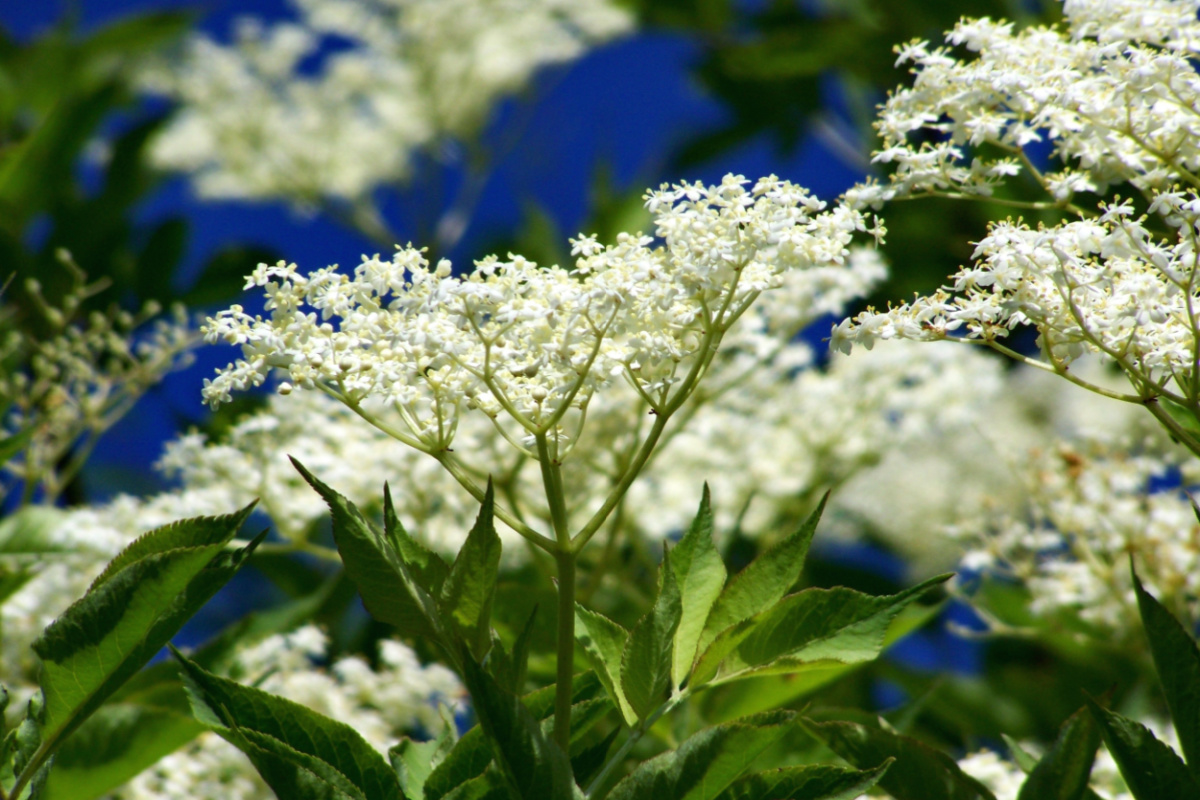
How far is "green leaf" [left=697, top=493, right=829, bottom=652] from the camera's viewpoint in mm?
1119

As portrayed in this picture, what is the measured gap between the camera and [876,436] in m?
2.97

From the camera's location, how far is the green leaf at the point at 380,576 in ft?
3.21

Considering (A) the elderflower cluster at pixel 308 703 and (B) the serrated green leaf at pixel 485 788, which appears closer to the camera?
(B) the serrated green leaf at pixel 485 788

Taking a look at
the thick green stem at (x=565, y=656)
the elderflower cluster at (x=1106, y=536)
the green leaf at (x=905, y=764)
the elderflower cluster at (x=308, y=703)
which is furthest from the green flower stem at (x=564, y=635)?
the elderflower cluster at (x=1106, y=536)

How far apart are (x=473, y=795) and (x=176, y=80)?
16.8 ft

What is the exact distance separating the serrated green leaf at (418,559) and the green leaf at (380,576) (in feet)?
0.07

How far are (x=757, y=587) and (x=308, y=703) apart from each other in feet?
4.07

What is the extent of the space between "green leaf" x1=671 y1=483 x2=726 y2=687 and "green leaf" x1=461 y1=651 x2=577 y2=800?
0.23 m

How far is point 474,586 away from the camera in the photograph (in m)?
1.02

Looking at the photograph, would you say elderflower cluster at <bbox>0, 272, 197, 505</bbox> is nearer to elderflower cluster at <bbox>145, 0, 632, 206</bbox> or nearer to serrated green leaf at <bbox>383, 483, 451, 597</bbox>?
serrated green leaf at <bbox>383, 483, 451, 597</bbox>

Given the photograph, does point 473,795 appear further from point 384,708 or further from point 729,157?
point 729,157

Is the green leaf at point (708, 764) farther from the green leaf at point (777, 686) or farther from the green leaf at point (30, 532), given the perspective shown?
the green leaf at point (30, 532)

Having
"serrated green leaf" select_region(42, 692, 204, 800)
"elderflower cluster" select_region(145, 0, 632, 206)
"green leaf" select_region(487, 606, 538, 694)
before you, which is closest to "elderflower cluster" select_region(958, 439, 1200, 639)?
"green leaf" select_region(487, 606, 538, 694)

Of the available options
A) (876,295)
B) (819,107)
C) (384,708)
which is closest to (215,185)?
(819,107)
